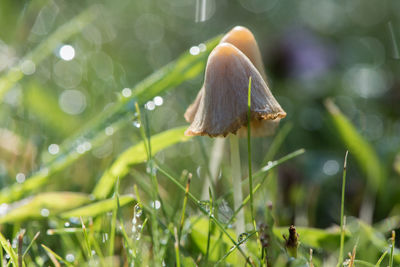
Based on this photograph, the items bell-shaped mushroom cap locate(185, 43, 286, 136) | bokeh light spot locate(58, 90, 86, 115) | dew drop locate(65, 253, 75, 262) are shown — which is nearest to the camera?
bell-shaped mushroom cap locate(185, 43, 286, 136)

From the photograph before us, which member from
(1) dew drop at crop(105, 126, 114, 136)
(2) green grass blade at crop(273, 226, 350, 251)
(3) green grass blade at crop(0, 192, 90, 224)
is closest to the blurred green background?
(1) dew drop at crop(105, 126, 114, 136)

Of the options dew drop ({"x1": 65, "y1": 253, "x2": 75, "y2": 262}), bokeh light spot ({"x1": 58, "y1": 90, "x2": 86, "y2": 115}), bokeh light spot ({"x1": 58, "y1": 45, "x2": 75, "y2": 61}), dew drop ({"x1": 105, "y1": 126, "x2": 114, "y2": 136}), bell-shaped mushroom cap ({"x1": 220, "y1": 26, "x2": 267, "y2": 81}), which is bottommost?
dew drop ({"x1": 65, "y1": 253, "x2": 75, "y2": 262})

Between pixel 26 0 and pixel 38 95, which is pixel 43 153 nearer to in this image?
pixel 38 95

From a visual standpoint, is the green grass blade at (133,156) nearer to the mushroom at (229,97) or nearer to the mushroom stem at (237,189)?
the mushroom stem at (237,189)

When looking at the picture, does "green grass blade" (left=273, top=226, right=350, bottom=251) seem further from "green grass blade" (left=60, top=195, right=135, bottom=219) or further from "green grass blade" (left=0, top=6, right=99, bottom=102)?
"green grass blade" (left=0, top=6, right=99, bottom=102)

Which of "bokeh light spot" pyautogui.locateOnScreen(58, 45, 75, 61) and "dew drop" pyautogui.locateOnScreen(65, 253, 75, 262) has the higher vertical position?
"bokeh light spot" pyautogui.locateOnScreen(58, 45, 75, 61)

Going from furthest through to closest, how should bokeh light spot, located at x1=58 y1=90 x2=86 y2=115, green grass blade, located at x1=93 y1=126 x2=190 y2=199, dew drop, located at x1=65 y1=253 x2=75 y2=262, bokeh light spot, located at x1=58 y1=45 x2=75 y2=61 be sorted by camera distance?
bokeh light spot, located at x1=58 y1=90 x2=86 y2=115 < bokeh light spot, located at x1=58 y1=45 x2=75 y2=61 < green grass blade, located at x1=93 y1=126 x2=190 y2=199 < dew drop, located at x1=65 y1=253 x2=75 y2=262

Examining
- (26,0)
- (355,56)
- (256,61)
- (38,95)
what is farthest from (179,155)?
(355,56)

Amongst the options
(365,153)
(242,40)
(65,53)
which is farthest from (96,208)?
(365,153)
